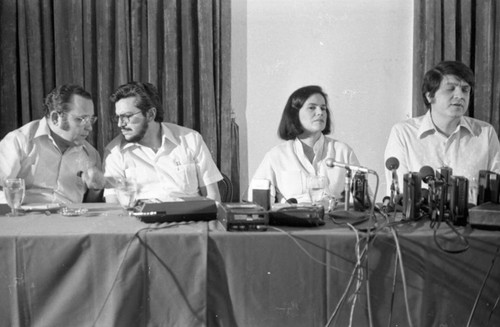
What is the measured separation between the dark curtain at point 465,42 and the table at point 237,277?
192cm

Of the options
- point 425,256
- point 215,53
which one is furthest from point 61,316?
point 215,53

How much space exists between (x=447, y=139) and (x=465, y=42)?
2.50 feet

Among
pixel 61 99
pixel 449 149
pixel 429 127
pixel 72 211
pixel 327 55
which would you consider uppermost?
pixel 327 55

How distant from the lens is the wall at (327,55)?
3.47 metres

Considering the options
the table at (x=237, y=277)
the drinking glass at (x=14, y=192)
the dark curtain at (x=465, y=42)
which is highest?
the dark curtain at (x=465, y=42)

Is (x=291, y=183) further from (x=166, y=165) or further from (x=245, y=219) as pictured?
(x=245, y=219)

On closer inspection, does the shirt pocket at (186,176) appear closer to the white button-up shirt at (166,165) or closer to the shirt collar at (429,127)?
the white button-up shirt at (166,165)

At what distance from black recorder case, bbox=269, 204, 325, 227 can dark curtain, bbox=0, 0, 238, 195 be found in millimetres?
1712

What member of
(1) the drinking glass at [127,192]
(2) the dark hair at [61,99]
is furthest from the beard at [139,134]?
(1) the drinking glass at [127,192]

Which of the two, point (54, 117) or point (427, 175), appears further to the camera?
point (54, 117)

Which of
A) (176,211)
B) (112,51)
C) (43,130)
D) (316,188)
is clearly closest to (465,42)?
(316,188)

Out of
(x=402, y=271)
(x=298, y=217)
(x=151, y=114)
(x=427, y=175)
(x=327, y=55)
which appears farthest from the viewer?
(x=327, y=55)

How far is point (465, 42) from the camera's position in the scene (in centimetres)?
337

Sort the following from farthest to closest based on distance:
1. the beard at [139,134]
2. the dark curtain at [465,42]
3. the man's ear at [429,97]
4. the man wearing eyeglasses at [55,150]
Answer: the dark curtain at [465,42]
the man's ear at [429,97]
the beard at [139,134]
the man wearing eyeglasses at [55,150]
